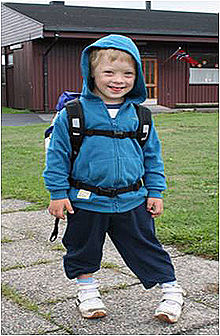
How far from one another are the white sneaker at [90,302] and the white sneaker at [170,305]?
30 centimetres

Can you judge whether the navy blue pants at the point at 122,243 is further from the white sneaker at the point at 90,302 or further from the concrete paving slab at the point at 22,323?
the concrete paving slab at the point at 22,323

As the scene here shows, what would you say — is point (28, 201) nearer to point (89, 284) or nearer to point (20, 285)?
point (20, 285)

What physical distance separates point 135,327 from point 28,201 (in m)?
3.51

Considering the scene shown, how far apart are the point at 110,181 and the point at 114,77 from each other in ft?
1.77

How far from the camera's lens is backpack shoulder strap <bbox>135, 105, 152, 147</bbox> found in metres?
3.41

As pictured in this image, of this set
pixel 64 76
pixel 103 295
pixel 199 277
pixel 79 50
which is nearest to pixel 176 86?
pixel 79 50

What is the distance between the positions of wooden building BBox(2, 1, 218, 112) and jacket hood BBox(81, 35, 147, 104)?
59.3ft

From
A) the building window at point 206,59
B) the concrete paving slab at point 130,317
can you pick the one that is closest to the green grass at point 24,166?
the concrete paving slab at point 130,317

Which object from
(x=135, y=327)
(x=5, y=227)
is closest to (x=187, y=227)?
(x=5, y=227)

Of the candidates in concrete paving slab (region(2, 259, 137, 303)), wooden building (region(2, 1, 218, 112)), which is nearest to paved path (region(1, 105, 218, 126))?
wooden building (region(2, 1, 218, 112))

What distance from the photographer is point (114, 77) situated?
10.9 ft

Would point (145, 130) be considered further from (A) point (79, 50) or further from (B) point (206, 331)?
(A) point (79, 50)

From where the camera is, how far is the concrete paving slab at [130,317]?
324 cm

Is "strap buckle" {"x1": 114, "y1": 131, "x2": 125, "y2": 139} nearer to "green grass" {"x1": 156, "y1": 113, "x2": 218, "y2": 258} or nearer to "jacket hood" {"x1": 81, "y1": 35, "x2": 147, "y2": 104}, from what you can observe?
"jacket hood" {"x1": 81, "y1": 35, "x2": 147, "y2": 104}
